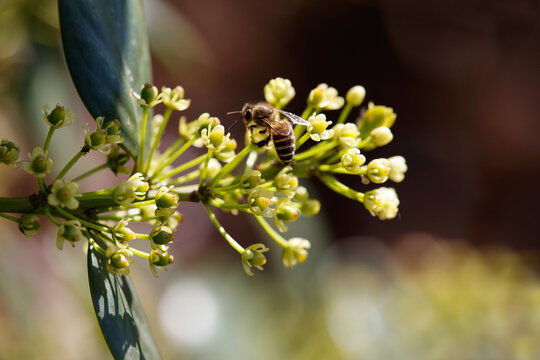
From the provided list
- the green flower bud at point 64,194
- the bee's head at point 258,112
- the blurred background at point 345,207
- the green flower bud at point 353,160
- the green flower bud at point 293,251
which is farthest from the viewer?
the blurred background at point 345,207

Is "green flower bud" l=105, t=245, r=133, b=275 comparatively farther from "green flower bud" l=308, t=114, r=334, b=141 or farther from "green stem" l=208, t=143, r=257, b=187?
"green flower bud" l=308, t=114, r=334, b=141

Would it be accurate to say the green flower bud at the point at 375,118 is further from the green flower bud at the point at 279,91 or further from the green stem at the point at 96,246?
the green stem at the point at 96,246

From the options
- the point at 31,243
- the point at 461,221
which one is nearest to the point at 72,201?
the point at 31,243

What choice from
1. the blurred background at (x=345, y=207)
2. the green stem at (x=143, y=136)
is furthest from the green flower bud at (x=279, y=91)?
the blurred background at (x=345, y=207)

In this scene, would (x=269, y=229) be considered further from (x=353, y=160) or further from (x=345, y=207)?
(x=345, y=207)

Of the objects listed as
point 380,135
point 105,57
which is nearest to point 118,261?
point 105,57
